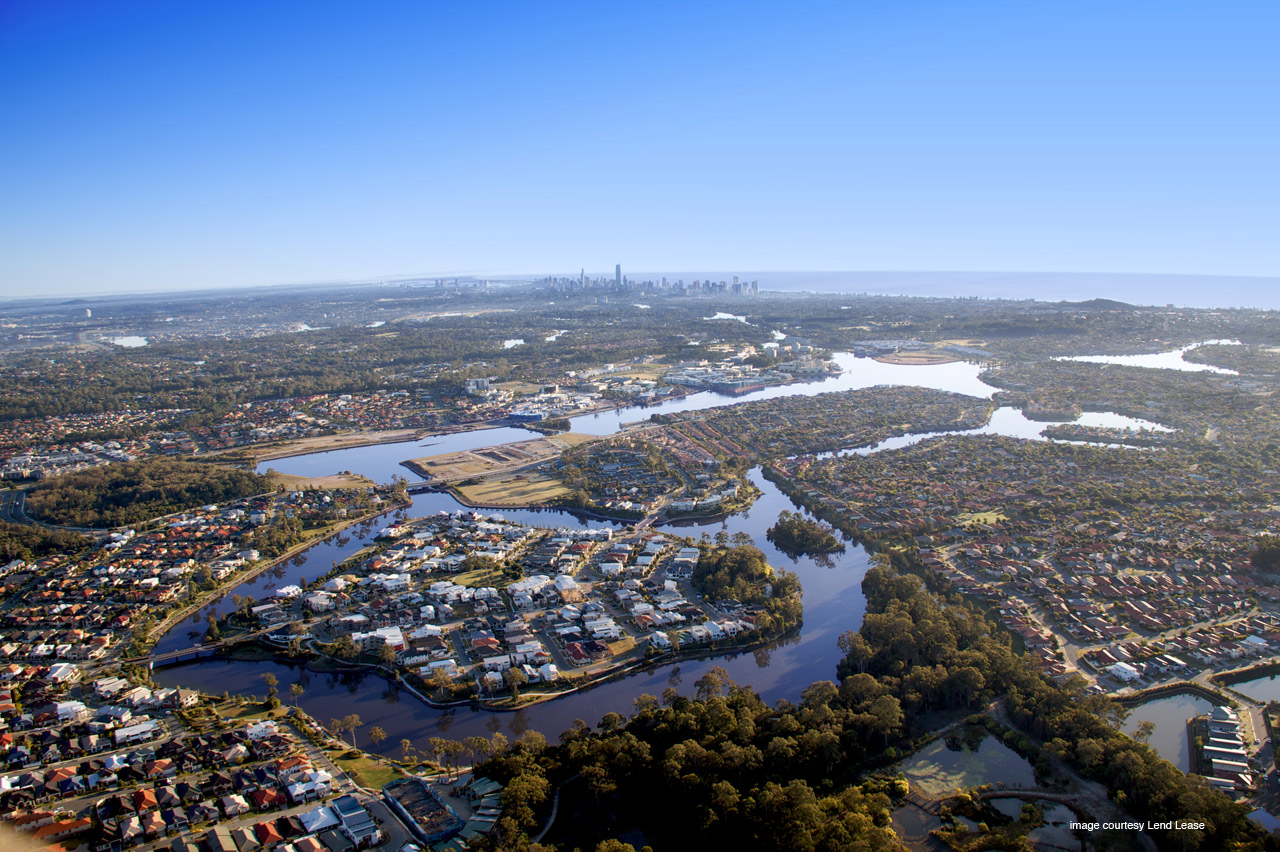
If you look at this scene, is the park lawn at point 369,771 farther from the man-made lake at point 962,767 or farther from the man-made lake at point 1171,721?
the man-made lake at point 1171,721

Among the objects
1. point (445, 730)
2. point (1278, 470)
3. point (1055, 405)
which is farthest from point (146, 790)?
point (1055, 405)

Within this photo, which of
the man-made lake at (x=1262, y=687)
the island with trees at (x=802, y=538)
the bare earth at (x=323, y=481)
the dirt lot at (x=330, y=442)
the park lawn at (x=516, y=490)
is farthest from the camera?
the dirt lot at (x=330, y=442)

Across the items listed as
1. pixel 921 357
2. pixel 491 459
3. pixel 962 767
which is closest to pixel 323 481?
pixel 491 459

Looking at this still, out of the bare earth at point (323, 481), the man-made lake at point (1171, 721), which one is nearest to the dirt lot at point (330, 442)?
the bare earth at point (323, 481)

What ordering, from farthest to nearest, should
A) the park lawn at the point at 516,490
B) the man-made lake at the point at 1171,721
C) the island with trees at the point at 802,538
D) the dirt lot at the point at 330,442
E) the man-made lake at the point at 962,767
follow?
the dirt lot at the point at 330,442 → the park lawn at the point at 516,490 → the island with trees at the point at 802,538 → the man-made lake at the point at 1171,721 → the man-made lake at the point at 962,767

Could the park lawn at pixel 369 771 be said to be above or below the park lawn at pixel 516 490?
below

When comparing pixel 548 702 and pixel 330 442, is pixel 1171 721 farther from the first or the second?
pixel 330 442
